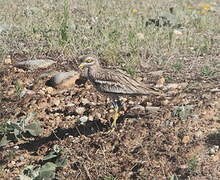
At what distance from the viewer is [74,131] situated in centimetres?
594

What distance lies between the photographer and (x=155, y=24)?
9.48m

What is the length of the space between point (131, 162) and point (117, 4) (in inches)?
271

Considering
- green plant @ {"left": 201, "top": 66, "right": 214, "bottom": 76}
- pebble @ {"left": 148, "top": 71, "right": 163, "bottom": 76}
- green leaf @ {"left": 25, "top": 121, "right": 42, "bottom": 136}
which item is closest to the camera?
green leaf @ {"left": 25, "top": 121, "right": 42, "bottom": 136}

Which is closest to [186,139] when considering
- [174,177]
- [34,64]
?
[174,177]

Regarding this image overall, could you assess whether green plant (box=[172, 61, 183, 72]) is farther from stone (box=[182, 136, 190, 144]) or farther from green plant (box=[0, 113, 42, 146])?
green plant (box=[0, 113, 42, 146])

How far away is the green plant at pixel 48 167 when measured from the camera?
514cm

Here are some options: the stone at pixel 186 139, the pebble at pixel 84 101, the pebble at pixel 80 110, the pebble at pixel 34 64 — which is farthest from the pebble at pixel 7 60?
the stone at pixel 186 139

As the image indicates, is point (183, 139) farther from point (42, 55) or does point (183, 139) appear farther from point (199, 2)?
point (199, 2)

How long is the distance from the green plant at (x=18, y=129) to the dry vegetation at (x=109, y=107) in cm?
1

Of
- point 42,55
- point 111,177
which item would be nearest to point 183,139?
point 111,177

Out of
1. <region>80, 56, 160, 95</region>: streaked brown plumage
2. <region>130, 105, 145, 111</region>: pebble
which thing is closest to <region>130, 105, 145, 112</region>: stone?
<region>130, 105, 145, 111</region>: pebble

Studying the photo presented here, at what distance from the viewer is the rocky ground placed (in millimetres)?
5102

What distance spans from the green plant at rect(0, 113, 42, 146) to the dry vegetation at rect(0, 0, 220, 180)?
12mm

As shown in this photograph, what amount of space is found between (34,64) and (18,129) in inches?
64.4
